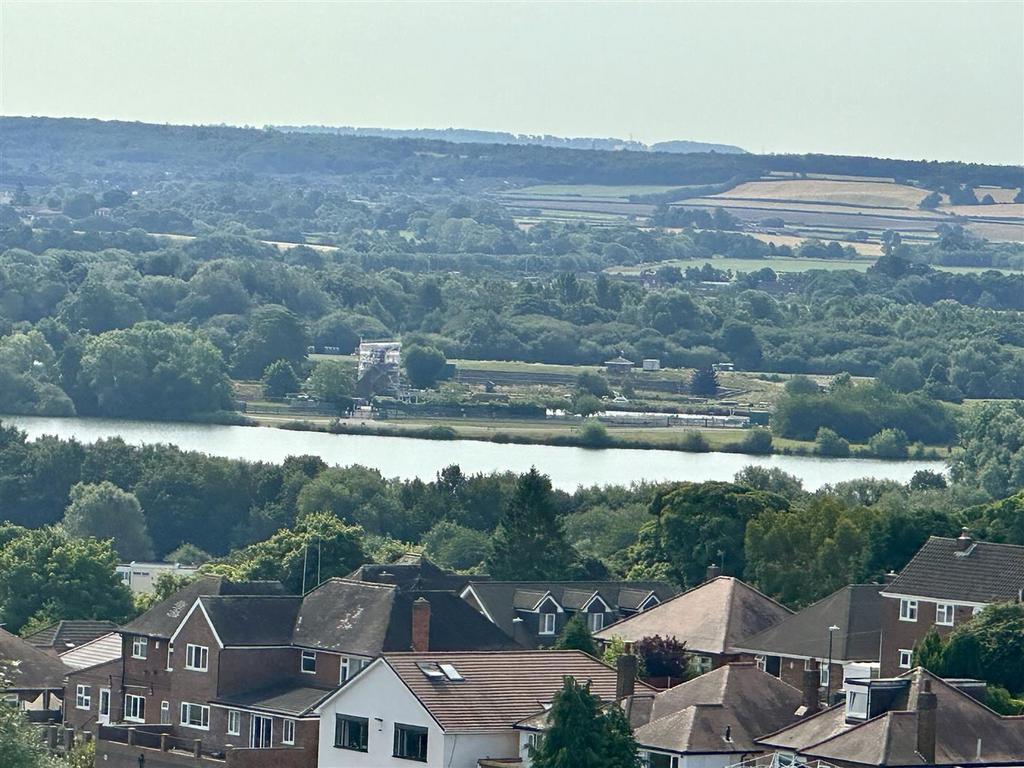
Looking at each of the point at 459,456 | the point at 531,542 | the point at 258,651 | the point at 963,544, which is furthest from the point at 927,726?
the point at 459,456

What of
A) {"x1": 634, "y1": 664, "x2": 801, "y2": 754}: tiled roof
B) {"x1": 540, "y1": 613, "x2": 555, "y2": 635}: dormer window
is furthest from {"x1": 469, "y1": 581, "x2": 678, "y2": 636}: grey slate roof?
{"x1": 634, "y1": 664, "x2": 801, "y2": 754}: tiled roof

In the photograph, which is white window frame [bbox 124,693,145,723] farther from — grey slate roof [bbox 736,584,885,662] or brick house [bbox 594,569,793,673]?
grey slate roof [bbox 736,584,885,662]

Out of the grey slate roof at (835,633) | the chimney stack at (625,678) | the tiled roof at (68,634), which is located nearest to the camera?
the chimney stack at (625,678)

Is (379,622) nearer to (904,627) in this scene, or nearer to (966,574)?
(904,627)

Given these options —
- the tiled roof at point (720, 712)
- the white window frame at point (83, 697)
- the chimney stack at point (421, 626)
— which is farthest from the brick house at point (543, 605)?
the tiled roof at point (720, 712)

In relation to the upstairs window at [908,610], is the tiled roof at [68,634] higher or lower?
lower

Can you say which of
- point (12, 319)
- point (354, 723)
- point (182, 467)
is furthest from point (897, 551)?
point (12, 319)

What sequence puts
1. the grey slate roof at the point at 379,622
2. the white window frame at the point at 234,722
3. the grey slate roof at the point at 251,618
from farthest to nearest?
the grey slate roof at the point at 251,618
the grey slate roof at the point at 379,622
the white window frame at the point at 234,722

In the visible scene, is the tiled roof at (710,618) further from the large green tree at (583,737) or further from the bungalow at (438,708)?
the large green tree at (583,737)
